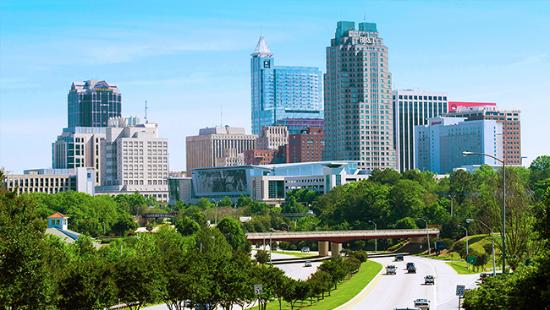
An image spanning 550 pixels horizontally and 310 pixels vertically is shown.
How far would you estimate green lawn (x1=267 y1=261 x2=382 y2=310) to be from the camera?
379ft

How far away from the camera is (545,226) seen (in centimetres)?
5481

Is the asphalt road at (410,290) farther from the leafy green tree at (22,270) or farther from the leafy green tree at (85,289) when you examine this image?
the leafy green tree at (22,270)

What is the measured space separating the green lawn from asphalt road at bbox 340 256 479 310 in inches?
50.0

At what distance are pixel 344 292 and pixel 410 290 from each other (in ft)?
25.3

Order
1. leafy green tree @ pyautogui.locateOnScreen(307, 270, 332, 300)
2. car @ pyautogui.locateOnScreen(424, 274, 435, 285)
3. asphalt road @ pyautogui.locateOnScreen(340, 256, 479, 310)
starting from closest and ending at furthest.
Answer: asphalt road @ pyautogui.locateOnScreen(340, 256, 479, 310)
leafy green tree @ pyautogui.locateOnScreen(307, 270, 332, 300)
car @ pyautogui.locateOnScreen(424, 274, 435, 285)

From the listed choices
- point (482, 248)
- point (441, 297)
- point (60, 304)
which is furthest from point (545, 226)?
point (482, 248)

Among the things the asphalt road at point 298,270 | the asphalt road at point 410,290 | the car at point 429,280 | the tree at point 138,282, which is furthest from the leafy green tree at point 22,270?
the asphalt road at point 298,270

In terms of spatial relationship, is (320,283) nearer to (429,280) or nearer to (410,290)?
(410,290)

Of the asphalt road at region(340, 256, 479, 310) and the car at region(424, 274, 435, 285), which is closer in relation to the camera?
the asphalt road at region(340, 256, 479, 310)

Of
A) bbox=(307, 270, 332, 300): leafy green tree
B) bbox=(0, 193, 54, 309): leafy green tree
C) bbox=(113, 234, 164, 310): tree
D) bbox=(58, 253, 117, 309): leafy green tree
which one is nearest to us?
bbox=(0, 193, 54, 309): leafy green tree

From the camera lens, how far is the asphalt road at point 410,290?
112312 millimetres

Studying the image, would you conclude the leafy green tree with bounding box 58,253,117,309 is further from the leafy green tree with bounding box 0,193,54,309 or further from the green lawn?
the green lawn

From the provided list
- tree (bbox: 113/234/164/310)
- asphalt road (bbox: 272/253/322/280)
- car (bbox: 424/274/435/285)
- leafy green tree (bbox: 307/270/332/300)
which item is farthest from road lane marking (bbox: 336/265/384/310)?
tree (bbox: 113/234/164/310)

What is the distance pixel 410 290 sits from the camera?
131 metres
